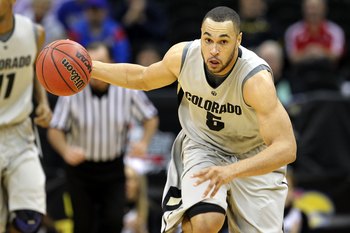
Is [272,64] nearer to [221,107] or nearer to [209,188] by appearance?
[221,107]

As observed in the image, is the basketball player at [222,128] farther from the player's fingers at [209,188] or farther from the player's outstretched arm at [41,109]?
the player's outstretched arm at [41,109]

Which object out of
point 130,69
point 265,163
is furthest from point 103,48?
point 265,163

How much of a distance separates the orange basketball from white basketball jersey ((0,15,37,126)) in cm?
96

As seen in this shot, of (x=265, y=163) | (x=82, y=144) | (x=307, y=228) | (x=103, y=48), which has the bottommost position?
(x=307, y=228)

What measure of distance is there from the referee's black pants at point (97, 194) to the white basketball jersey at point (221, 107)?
261cm

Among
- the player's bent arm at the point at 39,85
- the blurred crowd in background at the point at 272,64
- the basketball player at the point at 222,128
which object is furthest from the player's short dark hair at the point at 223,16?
the blurred crowd in background at the point at 272,64

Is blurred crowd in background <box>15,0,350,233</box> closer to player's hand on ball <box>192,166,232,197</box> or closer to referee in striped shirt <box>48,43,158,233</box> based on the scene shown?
referee in striped shirt <box>48,43,158,233</box>

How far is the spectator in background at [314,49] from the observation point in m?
12.2

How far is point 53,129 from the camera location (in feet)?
30.4

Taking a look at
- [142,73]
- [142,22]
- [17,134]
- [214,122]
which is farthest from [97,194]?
[142,22]

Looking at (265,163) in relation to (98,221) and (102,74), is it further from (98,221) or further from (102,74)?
(98,221)

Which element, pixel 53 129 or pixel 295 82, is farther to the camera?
pixel 295 82

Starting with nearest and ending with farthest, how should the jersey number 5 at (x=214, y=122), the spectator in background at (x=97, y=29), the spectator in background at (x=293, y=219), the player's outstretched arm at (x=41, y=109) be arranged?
the jersey number 5 at (x=214, y=122) → the player's outstretched arm at (x=41, y=109) → the spectator in background at (x=293, y=219) → the spectator in background at (x=97, y=29)

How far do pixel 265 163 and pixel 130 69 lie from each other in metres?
1.45
